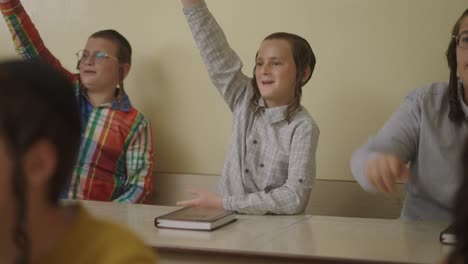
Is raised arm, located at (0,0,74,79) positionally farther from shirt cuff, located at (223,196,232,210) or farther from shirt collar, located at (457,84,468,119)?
shirt collar, located at (457,84,468,119)

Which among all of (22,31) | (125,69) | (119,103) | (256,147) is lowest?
(256,147)

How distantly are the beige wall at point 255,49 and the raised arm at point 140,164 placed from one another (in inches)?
6.3

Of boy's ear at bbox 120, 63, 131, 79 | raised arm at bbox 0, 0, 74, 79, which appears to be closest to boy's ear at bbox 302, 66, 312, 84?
boy's ear at bbox 120, 63, 131, 79

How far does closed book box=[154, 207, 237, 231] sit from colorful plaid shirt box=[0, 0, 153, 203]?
65cm

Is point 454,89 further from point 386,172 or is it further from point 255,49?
point 255,49

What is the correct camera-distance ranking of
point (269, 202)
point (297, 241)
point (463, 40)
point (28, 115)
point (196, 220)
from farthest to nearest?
point (269, 202) → point (463, 40) → point (196, 220) → point (297, 241) → point (28, 115)

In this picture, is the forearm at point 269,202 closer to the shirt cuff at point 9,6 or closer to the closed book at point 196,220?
the closed book at point 196,220

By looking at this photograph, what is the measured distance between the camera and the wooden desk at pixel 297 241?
4.17 ft

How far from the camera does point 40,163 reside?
28.8 inches

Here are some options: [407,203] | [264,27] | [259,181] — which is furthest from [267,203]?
[264,27]

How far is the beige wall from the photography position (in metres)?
2.15

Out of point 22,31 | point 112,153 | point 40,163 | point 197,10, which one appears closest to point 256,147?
point 197,10

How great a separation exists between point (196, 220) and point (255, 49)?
0.97 m

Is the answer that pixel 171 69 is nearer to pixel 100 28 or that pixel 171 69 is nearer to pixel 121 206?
pixel 100 28
